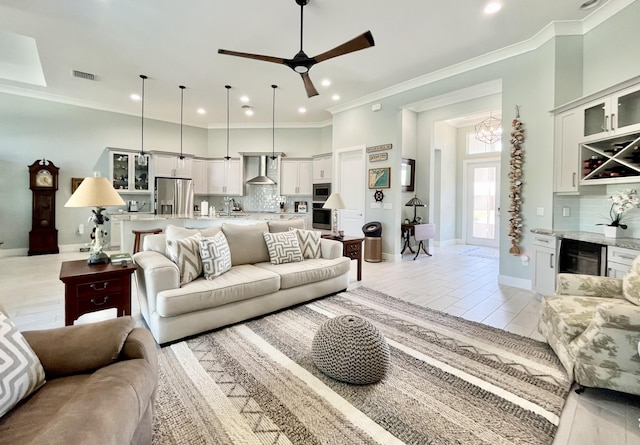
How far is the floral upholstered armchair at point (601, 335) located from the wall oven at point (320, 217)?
534 cm

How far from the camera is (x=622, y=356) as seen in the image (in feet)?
5.71

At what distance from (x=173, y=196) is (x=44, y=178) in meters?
2.42

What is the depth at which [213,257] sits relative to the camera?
296 cm

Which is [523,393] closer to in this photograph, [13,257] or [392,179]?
[392,179]

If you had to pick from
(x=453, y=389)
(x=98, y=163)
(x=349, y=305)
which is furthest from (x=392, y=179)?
(x=98, y=163)

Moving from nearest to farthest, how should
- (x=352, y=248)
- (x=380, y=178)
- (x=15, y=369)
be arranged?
(x=15, y=369) → (x=352, y=248) → (x=380, y=178)

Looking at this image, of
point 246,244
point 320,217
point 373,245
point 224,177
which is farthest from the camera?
point 224,177

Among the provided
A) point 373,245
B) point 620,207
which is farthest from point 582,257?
point 373,245

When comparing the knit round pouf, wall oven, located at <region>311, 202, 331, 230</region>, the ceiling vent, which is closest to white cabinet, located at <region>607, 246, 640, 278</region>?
the knit round pouf

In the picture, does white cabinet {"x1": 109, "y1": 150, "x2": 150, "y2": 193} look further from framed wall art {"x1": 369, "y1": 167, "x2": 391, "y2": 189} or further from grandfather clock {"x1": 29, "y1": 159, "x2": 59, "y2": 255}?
framed wall art {"x1": 369, "y1": 167, "x2": 391, "y2": 189}

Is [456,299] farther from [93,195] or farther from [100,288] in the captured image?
[93,195]

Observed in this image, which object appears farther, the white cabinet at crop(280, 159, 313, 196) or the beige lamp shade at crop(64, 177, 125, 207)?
the white cabinet at crop(280, 159, 313, 196)

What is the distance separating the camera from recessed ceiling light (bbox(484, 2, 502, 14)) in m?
3.19

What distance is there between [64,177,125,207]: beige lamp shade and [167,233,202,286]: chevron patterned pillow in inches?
23.6
